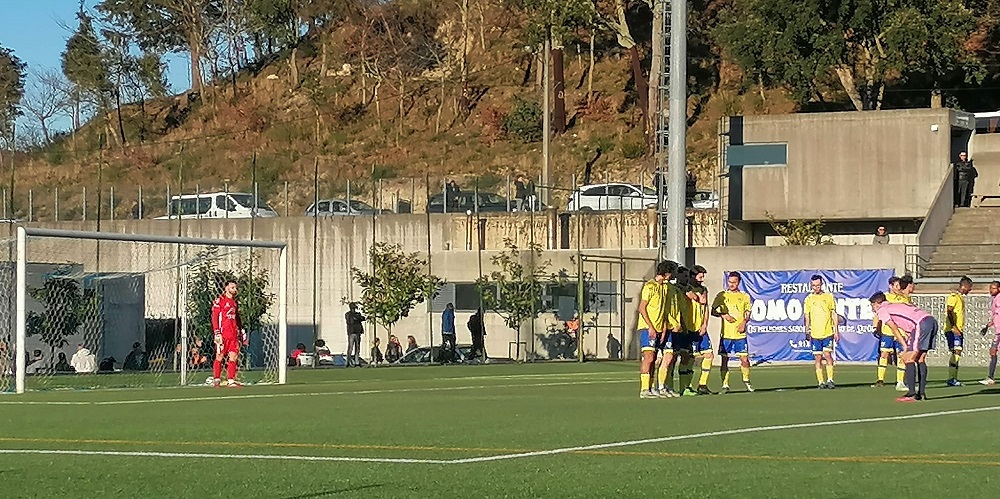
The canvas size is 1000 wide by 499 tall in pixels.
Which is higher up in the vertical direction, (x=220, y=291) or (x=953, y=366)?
(x=220, y=291)

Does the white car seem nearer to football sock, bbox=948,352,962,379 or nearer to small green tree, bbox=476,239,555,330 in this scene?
Result: small green tree, bbox=476,239,555,330

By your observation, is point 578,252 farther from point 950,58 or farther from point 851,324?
point 950,58

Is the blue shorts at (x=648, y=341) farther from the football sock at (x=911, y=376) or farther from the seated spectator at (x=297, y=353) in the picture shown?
the seated spectator at (x=297, y=353)

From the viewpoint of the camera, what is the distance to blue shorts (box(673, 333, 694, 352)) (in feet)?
68.5

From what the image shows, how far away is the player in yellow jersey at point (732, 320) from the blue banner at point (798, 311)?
17848mm

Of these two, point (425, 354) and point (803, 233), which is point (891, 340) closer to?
point (803, 233)

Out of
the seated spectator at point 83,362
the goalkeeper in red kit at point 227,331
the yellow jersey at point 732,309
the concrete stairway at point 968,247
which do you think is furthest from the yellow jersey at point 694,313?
the concrete stairway at point 968,247

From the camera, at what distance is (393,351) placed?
4656 centimetres

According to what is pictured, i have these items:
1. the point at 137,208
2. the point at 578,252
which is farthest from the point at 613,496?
the point at 137,208

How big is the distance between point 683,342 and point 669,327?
0.92 meters

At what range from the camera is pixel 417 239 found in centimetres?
5000

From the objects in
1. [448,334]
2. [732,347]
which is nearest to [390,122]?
[448,334]

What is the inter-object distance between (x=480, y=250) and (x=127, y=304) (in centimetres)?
1255

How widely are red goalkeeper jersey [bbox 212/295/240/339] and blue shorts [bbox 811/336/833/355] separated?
9.31m
